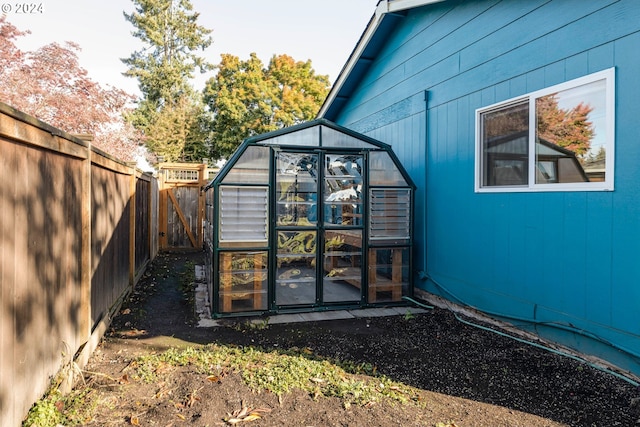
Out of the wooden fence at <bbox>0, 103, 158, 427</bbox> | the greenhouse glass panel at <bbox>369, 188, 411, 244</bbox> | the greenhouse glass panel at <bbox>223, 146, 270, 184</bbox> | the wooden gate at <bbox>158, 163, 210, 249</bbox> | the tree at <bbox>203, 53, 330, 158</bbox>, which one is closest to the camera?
the wooden fence at <bbox>0, 103, 158, 427</bbox>

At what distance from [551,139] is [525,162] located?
378 mm

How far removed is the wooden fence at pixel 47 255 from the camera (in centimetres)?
215

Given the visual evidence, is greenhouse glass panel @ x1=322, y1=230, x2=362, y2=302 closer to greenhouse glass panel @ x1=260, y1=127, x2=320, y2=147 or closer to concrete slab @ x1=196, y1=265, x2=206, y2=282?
greenhouse glass panel @ x1=260, y1=127, x2=320, y2=147

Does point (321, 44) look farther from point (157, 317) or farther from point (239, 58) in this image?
point (157, 317)

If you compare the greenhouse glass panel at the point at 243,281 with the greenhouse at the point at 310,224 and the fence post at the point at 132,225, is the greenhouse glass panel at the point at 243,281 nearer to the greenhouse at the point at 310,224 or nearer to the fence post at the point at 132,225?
the greenhouse at the point at 310,224

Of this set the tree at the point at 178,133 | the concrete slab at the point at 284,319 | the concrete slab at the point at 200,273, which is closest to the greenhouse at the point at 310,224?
the concrete slab at the point at 284,319

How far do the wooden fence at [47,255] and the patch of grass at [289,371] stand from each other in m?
0.78

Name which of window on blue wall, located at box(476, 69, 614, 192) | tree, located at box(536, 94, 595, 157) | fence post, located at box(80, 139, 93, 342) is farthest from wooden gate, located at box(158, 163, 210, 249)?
tree, located at box(536, 94, 595, 157)

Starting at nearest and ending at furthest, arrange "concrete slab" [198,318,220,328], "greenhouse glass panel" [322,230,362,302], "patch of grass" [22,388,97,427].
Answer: "patch of grass" [22,388,97,427]
"concrete slab" [198,318,220,328]
"greenhouse glass panel" [322,230,362,302]

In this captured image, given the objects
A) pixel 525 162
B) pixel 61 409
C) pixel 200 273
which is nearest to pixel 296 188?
pixel 525 162

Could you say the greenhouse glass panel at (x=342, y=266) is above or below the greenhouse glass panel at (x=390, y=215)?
below

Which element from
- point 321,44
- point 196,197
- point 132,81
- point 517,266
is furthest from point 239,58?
point 517,266

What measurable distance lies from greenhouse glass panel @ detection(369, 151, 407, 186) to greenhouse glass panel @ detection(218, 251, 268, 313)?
1868 millimetres

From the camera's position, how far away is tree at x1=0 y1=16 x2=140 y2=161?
11.1 m
